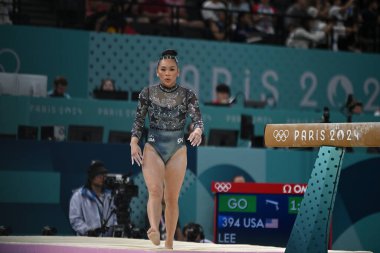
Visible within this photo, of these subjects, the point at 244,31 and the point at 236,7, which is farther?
the point at 236,7

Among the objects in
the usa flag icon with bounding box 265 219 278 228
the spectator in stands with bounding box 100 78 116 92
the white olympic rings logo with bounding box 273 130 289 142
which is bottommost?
the usa flag icon with bounding box 265 219 278 228

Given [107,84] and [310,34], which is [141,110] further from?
[310,34]

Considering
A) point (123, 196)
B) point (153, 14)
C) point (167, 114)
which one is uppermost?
point (153, 14)

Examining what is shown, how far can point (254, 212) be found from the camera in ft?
31.9

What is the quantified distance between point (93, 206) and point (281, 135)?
3709 millimetres

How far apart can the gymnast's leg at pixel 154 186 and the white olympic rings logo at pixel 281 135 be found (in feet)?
3.16

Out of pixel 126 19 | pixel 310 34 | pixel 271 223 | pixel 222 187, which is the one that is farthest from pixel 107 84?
pixel 310 34

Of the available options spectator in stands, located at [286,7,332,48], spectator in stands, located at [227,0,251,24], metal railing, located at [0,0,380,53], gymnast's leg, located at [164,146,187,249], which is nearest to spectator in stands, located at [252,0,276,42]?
metal railing, located at [0,0,380,53]

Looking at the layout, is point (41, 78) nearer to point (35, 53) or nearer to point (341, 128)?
point (35, 53)

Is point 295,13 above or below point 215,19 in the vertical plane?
above

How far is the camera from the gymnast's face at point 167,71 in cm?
725

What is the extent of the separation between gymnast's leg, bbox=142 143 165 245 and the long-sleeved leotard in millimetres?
83

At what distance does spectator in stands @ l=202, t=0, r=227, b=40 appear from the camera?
1453cm

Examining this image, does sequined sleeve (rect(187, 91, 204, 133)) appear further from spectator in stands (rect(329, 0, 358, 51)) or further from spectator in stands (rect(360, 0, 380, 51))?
spectator in stands (rect(360, 0, 380, 51))
